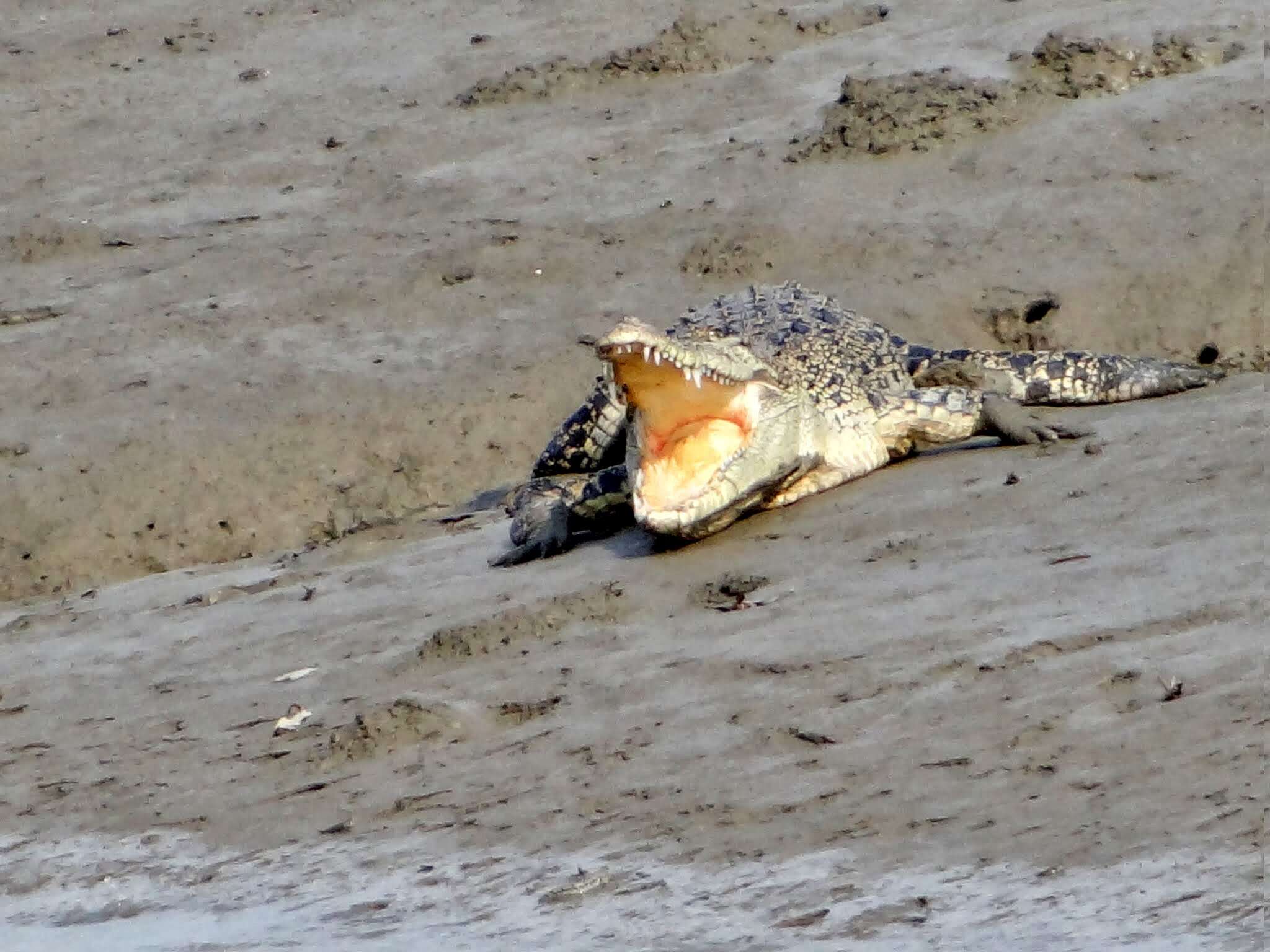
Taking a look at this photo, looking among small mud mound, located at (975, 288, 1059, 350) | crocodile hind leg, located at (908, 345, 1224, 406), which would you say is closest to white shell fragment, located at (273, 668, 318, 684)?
crocodile hind leg, located at (908, 345, 1224, 406)

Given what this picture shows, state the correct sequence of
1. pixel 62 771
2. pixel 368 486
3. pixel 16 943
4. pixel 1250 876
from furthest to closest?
pixel 368 486
pixel 62 771
pixel 16 943
pixel 1250 876

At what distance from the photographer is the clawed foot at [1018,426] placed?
22.2 ft

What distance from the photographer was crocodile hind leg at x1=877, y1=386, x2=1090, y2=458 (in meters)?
7.06

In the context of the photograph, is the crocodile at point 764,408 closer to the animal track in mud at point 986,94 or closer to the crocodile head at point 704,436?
the crocodile head at point 704,436

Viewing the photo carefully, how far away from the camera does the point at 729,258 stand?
375 inches

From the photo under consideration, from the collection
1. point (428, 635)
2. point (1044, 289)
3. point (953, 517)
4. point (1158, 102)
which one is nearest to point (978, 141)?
point (1158, 102)

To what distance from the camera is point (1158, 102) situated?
985 cm

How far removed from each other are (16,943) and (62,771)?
1.13 meters

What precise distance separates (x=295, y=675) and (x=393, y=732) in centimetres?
85

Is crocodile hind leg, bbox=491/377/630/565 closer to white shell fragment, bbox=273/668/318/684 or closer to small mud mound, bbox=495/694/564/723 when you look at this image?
white shell fragment, bbox=273/668/318/684

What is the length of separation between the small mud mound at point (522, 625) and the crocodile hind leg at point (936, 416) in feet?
5.08

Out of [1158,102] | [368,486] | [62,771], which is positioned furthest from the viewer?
[1158,102]

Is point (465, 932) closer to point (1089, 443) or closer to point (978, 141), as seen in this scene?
point (1089, 443)

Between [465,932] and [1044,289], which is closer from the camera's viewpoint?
[465,932]
